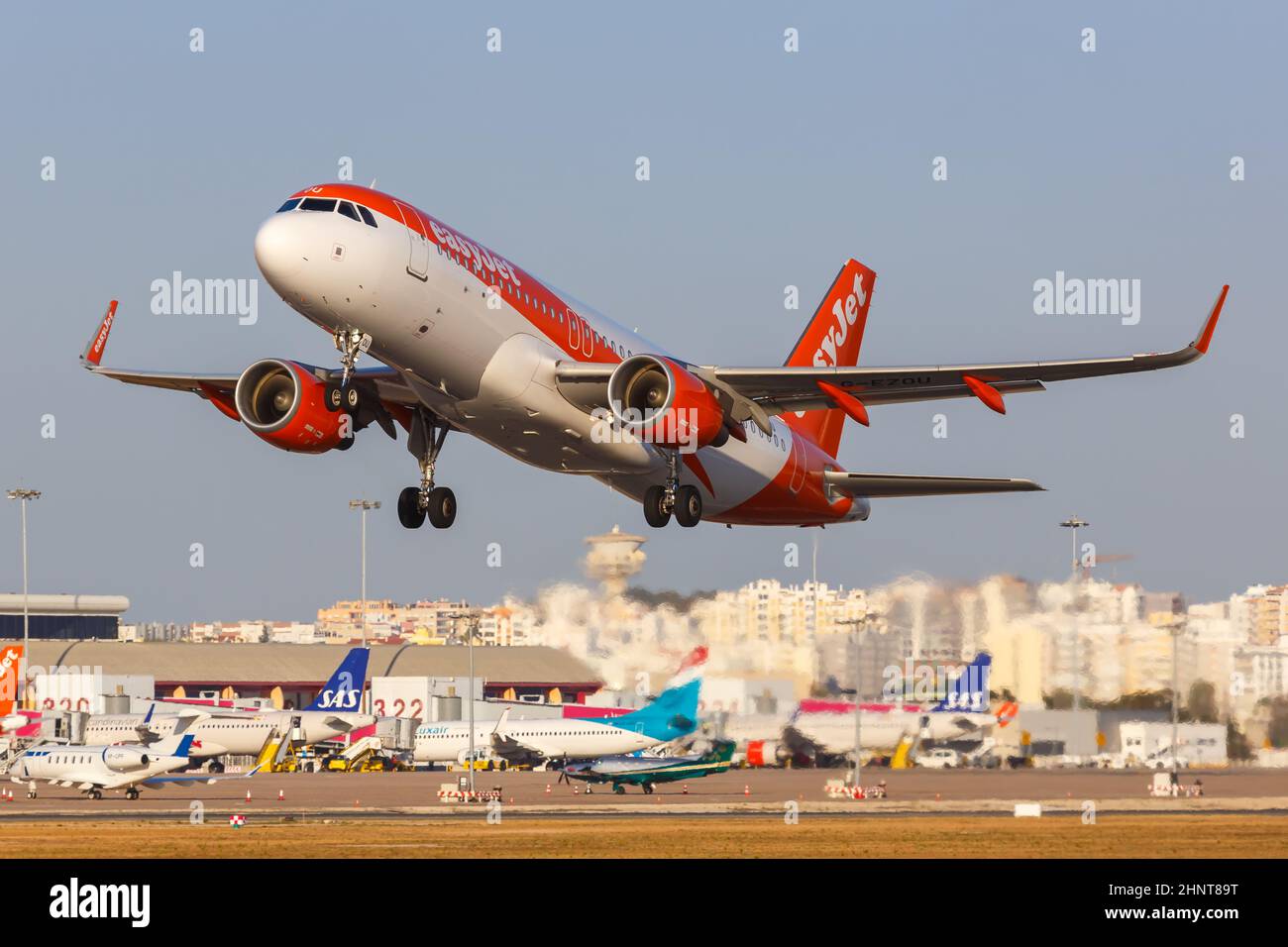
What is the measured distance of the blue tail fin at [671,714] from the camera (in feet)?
249

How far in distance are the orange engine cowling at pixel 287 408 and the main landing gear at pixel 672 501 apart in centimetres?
768

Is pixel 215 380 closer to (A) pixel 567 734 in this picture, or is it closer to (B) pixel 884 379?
(B) pixel 884 379

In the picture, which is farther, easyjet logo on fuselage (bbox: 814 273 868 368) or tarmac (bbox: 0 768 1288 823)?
tarmac (bbox: 0 768 1288 823)

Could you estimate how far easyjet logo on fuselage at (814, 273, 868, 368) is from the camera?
56.0m

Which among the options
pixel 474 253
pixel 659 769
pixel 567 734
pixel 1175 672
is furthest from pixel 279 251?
pixel 567 734

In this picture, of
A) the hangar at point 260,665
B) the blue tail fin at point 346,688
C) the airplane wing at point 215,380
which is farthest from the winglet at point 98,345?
the hangar at point 260,665

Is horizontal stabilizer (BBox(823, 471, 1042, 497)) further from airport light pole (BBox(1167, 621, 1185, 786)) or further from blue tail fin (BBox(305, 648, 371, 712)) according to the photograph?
blue tail fin (BBox(305, 648, 371, 712))

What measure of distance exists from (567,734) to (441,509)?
50.9 metres

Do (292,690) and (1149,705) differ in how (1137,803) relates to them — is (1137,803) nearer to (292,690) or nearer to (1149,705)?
(1149,705)

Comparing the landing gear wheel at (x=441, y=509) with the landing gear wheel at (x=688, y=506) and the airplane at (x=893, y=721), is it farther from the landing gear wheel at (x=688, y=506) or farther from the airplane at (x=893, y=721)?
A: the airplane at (x=893, y=721)

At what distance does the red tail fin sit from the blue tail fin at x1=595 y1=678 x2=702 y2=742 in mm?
21218

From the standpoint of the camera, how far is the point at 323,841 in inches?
2042

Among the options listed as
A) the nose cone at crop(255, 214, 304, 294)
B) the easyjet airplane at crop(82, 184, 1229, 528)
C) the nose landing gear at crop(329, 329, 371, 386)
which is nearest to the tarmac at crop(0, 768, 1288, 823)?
the easyjet airplane at crop(82, 184, 1229, 528)

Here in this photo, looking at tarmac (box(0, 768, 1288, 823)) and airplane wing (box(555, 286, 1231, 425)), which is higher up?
airplane wing (box(555, 286, 1231, 425))
